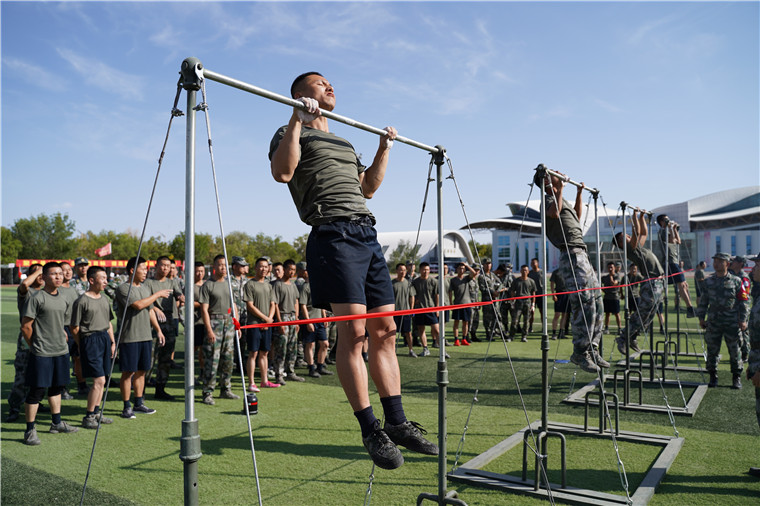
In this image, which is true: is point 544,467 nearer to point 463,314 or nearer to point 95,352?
point 95,352

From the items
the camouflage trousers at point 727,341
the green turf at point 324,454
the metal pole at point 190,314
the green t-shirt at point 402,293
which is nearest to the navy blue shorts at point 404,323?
the green t-shirt at point 402,293

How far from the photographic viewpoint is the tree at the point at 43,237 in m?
60.8

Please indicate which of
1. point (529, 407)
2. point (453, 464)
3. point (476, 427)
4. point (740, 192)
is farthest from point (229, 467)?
point (740, 192)

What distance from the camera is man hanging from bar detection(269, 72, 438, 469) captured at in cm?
255

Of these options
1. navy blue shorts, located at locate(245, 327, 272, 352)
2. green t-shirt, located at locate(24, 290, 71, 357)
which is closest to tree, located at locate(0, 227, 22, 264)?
navy blue shorts, located at locate(245, 327, 272, 352)

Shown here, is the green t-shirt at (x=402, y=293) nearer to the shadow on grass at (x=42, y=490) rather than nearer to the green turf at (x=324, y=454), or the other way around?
the green turf at (x=324, y=454)

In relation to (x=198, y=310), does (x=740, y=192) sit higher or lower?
higher

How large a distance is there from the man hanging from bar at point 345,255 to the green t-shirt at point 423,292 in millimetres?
9467

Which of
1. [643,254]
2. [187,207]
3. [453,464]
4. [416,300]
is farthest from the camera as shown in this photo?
[416,300]

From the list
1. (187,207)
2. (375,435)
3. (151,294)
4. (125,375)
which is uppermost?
(187,207)

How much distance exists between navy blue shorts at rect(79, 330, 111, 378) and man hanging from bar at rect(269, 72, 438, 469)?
4849 mm

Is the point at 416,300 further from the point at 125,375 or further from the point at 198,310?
the point at 125,375

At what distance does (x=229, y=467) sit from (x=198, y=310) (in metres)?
3.43

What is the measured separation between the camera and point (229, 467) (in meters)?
5.16
